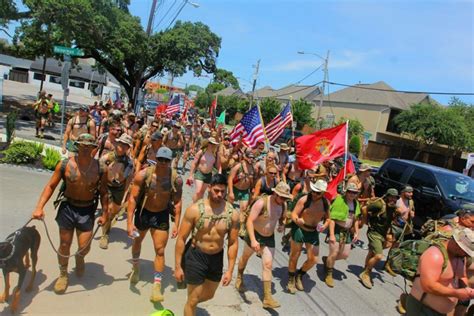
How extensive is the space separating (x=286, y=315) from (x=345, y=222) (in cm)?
204

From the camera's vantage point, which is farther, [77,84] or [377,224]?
[77,84]

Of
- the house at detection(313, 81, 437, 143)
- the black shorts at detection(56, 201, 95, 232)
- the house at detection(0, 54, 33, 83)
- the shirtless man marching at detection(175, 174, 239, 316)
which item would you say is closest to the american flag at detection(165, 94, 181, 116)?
the black shorts at detection(56, 201, 95, 232)

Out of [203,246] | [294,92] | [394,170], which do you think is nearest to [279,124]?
[394,170]

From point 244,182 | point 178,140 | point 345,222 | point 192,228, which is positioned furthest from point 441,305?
point 178,140

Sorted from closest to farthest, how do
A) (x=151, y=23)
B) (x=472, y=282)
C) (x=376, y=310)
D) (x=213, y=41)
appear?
(x=472, y=282)
(x=376, y=310)
(x=151, y=23)
(x=213, y=41)

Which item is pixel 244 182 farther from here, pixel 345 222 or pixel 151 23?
pixel 151 23

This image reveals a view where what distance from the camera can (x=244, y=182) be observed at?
8.28 meters

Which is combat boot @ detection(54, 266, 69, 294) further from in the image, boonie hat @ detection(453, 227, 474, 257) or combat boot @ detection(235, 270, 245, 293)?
boonie hat @ detection(453, 227, 474, 257)

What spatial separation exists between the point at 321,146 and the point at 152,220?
494 cm

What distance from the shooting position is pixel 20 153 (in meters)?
11.0

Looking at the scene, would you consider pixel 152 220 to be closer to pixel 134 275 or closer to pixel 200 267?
pixel 134 275

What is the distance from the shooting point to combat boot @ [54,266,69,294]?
4.91 metres

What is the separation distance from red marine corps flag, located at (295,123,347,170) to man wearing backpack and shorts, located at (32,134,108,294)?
16.7 ft

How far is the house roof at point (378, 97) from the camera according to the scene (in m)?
48.4
